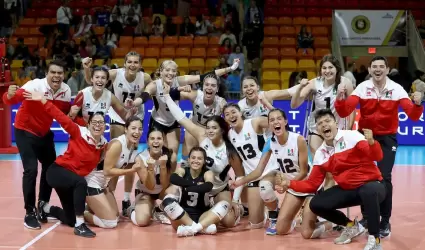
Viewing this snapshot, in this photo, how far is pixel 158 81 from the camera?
863cm

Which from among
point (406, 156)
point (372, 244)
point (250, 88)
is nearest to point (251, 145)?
point (250, 88)

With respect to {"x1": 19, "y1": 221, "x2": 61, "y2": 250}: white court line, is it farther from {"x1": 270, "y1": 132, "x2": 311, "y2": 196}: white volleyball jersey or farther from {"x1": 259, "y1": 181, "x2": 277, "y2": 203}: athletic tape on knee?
{"x1": 270, "y1": 132, "x2": 311, "y2": 196}: white volleyball jersey

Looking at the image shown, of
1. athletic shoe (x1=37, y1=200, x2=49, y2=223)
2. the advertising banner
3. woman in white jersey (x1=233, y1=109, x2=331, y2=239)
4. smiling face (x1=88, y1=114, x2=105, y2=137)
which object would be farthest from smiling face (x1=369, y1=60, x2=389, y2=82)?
the advertising banner

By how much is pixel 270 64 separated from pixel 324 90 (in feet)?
28.4

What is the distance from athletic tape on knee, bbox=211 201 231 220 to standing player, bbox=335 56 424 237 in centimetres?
144

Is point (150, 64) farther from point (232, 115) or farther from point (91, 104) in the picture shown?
point (232, 115)

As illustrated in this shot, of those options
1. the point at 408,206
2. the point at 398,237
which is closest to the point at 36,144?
the point at 398,237

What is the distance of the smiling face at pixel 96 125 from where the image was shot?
24.1ft

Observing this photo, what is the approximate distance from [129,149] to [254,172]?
1426mm

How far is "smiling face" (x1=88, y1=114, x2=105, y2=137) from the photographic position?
24.1 ft

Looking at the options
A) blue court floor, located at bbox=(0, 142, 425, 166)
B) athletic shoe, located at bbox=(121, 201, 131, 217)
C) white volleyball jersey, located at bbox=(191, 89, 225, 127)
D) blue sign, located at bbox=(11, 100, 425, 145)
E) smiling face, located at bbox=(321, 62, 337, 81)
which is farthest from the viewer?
blue sign, located at bbox=(11, 100, 425, 145)

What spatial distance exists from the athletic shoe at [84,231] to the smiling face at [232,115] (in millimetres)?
1907

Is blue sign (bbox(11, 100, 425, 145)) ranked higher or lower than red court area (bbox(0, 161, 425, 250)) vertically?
higher

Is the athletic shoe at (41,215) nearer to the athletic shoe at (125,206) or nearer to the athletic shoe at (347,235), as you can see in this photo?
the athletic shoe at (125,206)
